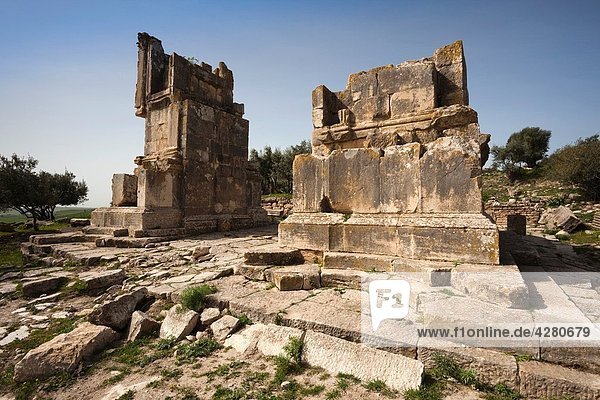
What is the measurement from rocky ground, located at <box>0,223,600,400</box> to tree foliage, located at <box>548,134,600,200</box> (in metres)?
17.4

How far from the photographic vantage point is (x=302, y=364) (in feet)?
7.99

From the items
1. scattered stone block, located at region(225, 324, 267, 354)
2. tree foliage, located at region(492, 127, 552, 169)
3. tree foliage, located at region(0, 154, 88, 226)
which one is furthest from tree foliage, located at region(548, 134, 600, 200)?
tree foliage, located at region(0, 154, 88, 226)

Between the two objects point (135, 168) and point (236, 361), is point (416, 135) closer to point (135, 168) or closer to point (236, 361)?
point (236, 361)

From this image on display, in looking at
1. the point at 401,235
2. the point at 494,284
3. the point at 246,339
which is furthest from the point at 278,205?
the point at 494,284

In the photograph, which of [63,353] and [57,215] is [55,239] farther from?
[57,215]

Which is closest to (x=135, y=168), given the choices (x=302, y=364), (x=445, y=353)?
(x=302, y=364)

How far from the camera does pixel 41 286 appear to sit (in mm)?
4441

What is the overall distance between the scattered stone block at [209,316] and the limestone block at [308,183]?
7.52ft

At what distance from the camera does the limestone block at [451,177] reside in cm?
375

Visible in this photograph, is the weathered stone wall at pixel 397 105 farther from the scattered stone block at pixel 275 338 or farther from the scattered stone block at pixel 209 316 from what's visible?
the scattered stone block at pixel 209 316

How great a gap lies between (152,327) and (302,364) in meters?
1.75

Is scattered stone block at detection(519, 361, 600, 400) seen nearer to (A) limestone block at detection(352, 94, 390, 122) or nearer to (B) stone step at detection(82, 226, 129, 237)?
(A) limestone block at detection(352, 94, 390, 122)

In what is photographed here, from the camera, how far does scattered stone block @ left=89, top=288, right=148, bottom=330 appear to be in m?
3.16

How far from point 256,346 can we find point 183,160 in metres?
7.63
